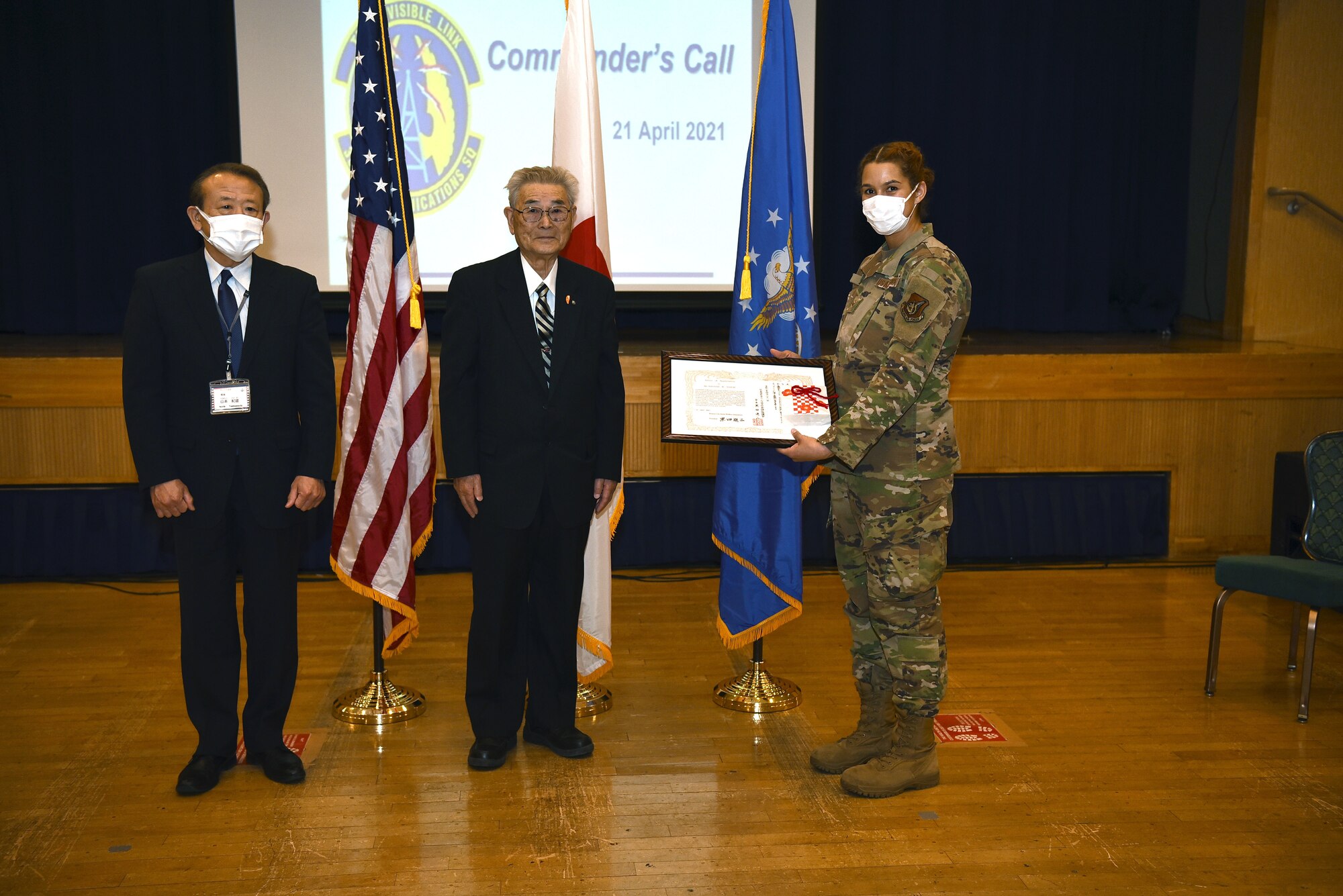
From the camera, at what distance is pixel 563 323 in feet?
10.6

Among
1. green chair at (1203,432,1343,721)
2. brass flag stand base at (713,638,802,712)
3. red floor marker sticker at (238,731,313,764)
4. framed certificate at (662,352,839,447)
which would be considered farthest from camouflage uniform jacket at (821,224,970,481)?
red floor marker sticker at (238,731,313,764)

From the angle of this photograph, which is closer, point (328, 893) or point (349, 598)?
point (328, 893)

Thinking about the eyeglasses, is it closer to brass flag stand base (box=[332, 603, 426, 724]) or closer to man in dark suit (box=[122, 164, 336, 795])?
man in dark suit (box=[122, 164, 336, 795])

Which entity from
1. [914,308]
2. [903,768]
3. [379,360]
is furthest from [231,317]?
[903,768]

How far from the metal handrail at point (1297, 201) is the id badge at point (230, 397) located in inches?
222

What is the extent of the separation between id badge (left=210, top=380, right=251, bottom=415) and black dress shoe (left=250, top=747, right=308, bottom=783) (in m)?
0.99

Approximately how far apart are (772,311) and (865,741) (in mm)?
1392

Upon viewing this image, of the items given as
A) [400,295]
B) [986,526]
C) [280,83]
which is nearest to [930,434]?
[400,295]

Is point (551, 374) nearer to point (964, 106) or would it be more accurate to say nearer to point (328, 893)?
point (328, 893)

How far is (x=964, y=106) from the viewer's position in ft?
22.4

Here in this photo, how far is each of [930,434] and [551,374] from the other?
1036 millimetres

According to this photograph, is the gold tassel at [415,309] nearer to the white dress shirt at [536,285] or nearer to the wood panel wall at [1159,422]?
the white dress shirt at [536,285]

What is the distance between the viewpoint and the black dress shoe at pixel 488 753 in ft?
11.0

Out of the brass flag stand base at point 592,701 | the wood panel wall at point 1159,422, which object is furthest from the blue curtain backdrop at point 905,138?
the brass flag stand base at point 592,701
